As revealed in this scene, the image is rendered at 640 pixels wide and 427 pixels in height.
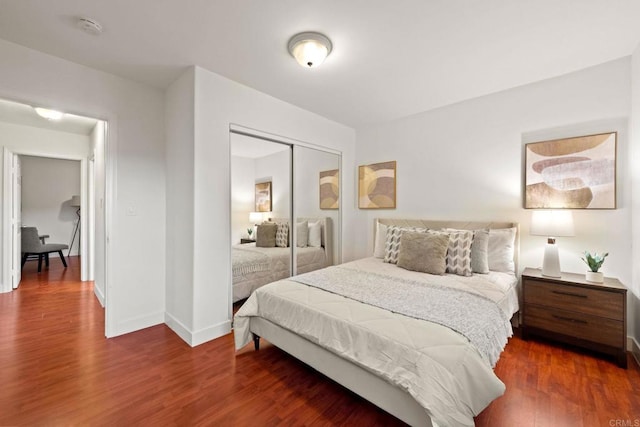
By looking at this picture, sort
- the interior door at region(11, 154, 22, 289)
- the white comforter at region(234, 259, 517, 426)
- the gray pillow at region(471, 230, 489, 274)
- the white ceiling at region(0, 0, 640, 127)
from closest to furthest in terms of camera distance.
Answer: the white comforter at region(234, 259, 517, 426), the white ceiling at region(0, 0, 640, 127), the gray pillow at region(471, 230, 489, 274), the interior door at region(11, 154, 22, 289)

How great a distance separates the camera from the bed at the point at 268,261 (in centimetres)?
280

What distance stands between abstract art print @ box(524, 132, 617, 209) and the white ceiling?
680 mm

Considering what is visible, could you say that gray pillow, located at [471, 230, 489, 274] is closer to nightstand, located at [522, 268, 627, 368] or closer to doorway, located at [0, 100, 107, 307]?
nightstand, located at [522, 268, 627, 368]

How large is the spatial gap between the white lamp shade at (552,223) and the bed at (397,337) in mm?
506

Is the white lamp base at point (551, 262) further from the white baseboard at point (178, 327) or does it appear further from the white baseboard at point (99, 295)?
the white baseboard at point (99, 295)

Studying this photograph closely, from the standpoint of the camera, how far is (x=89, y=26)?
6.02ft

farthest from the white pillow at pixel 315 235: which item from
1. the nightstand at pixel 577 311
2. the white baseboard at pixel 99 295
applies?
the white baseboard at pixel 99 295

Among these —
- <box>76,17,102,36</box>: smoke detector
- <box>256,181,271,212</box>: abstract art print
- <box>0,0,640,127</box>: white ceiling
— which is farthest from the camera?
<box>256,181,271,212</box>: abstract art print

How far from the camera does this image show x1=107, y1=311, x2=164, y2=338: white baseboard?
258 centimetres

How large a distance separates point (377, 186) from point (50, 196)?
7587 mm

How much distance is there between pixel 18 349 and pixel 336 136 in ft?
13.0

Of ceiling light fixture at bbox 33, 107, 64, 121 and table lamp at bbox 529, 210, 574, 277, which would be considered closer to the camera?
table lamp at bbox 529, 210, 574, 277

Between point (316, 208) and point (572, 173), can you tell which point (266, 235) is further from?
point (572, 173)

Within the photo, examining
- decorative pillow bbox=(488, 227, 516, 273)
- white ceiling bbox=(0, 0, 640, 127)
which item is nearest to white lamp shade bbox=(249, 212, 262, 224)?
white ceiling bbox=(0, 0, 640, 127)
